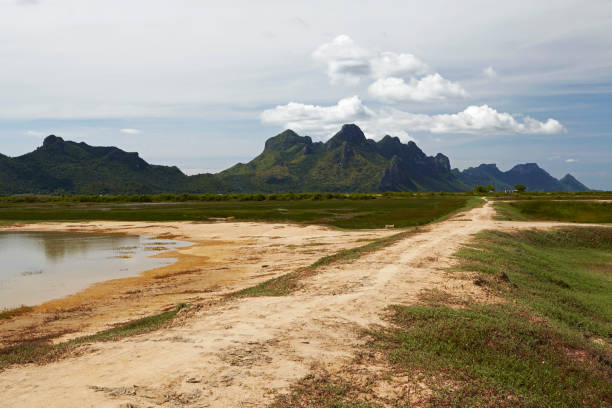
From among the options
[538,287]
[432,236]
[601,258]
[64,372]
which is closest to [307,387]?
[64,372]

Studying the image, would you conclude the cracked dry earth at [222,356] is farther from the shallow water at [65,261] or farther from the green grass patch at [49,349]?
the shallow water at [65,261]

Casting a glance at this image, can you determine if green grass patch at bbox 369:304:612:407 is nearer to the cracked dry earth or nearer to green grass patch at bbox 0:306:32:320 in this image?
the cracked dry earth

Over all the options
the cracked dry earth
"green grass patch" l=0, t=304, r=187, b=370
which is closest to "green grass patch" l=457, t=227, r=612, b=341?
the cracked dry earth

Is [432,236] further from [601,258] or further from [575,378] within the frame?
[575,378]

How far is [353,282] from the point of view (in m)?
16.7

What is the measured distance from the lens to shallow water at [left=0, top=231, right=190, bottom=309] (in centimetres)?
2155

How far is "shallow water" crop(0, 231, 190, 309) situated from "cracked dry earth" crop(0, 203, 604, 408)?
12.8 metres

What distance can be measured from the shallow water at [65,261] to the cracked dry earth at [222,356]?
12.8 meters

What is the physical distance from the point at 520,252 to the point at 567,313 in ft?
44.7

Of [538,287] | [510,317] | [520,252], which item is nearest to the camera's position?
[510,317]

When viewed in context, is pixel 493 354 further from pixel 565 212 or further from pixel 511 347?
pixel 565 212

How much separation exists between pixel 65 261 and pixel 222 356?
2806 cm

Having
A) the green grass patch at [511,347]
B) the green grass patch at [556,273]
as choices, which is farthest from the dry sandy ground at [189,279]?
the green grass patch at [556,273]

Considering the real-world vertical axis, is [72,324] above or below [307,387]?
below
